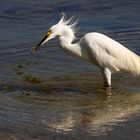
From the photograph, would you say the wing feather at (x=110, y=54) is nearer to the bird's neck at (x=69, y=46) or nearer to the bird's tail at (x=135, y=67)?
the bird's tail at (x=135, y=67)

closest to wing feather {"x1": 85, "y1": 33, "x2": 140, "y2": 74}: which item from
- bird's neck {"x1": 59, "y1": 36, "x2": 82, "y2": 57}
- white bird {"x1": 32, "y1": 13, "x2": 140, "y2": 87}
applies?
white bird {"x1": 32, "y1": 13, "x2": 140, "y2": 87}

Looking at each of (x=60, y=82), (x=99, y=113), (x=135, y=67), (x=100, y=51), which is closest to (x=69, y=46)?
(x=100, y=51)

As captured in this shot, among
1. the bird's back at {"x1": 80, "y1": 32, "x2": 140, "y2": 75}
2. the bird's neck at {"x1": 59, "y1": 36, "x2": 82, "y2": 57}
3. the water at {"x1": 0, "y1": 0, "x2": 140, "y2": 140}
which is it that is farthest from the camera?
the bird's neck at {"x1": 59, "y1": 36, "x2": 82, "y2": 57}

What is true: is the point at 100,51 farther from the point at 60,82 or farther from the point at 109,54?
the point at 60,82

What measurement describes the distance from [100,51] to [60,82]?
952mm

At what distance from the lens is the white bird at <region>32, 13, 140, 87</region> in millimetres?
11344

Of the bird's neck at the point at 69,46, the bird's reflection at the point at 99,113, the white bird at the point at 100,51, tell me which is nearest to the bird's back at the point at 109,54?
the white bird at the point at 100,51

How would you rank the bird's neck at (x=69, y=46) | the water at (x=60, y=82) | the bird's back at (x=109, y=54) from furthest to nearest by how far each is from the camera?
the bird's neck at (x=69, y=46) → the bird's back at (x=109, y=54) → the water at (x=60, y=82)

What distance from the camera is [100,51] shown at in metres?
11.4

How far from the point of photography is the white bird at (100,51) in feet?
37.2

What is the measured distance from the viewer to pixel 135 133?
26.7ft

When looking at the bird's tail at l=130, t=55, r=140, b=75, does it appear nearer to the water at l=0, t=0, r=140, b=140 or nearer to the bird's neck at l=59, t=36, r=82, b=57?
the water at l=0, t=0, r=140, b=140

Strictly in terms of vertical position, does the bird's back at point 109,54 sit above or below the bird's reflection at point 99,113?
above

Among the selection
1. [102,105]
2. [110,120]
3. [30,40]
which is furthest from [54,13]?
[110,120]
